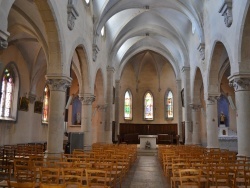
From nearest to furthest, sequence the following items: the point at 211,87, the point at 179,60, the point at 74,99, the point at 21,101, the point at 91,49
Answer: the point at 211,87, the point at 91,49, the point at 21,101, the point at 179,60, the point at 74,99

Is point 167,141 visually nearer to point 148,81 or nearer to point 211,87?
point 148,81

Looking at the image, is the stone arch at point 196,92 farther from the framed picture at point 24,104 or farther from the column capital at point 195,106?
the framed picture at point 24,104

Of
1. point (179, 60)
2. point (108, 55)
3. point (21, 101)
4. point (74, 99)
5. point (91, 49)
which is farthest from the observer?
point (74, 99)

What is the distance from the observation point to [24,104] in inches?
834

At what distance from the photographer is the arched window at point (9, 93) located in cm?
1933

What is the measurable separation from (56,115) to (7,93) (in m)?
9.88

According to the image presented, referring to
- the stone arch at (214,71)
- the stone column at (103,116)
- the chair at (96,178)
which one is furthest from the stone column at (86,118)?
the chair at (96,178)

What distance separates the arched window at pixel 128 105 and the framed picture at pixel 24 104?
683 inches

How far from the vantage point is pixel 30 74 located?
72.1 feet

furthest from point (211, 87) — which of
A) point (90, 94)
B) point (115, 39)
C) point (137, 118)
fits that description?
point (137, 118)

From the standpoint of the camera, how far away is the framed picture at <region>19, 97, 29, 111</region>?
2078cm

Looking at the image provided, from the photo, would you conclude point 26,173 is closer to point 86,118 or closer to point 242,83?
point 242,83

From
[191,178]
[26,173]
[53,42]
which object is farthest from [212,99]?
[26,173]

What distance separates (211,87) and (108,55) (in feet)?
38.9
